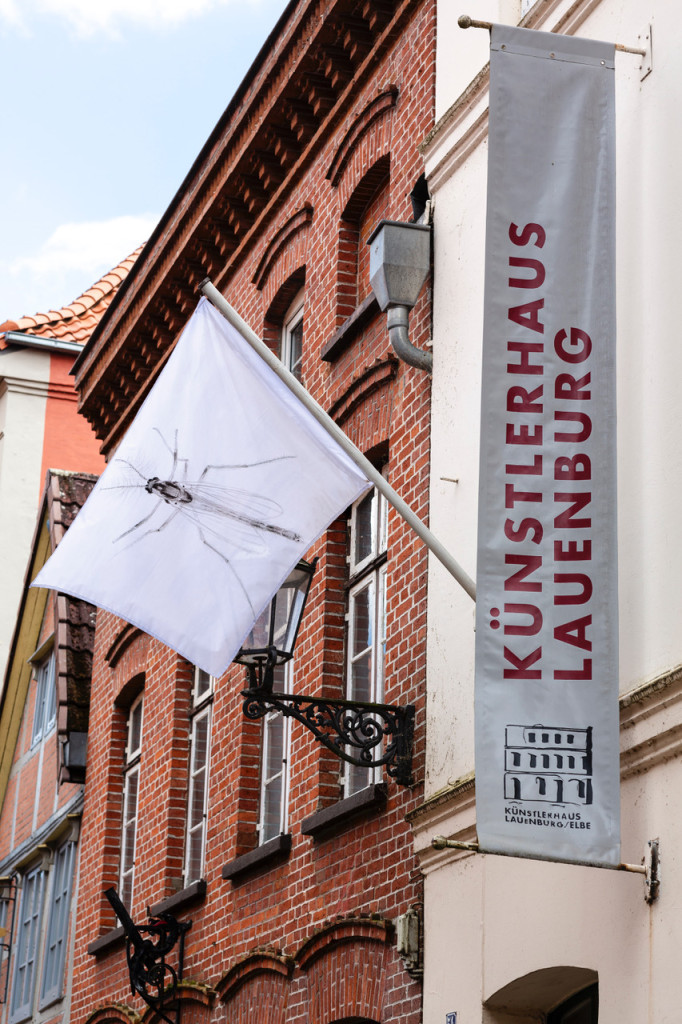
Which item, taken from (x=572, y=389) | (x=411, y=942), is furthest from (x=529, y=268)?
(x=411, y=942)

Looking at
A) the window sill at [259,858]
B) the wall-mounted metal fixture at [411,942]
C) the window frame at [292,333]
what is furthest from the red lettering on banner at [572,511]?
the window frame at [292,333]

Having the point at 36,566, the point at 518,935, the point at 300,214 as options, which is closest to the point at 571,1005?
the point at 518,935

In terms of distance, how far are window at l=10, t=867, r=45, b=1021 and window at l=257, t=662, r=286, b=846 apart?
6.41 m

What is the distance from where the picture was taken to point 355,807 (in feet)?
31.3

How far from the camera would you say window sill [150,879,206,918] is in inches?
478

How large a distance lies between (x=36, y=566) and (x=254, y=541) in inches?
543

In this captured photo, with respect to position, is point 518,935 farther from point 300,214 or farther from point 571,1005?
point 300,214

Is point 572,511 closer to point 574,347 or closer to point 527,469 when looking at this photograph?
point 527,469

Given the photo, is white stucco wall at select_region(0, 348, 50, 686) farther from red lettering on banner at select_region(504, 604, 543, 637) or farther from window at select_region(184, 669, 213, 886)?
red lettering on banner at select_region(504, 604, 543, 637)

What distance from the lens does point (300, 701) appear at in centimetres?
893

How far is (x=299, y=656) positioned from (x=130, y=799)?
484 centimetres

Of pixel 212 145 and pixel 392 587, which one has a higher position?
pixel 212 145

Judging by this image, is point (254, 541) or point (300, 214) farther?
point (300, 214)

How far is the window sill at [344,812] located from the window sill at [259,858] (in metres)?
0.37
